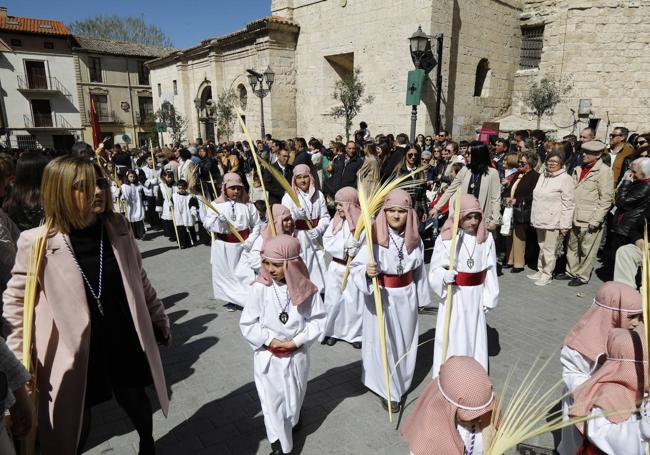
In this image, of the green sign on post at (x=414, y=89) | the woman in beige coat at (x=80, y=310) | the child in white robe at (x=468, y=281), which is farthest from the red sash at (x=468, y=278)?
the green sign on post at (x=414, y=89)

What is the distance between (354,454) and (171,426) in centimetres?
151

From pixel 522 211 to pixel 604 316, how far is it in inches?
187

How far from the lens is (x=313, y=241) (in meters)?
5.74

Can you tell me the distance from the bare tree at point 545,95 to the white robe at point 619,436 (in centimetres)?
1766

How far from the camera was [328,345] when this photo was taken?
4.77m

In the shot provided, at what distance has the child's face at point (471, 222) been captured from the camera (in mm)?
3633

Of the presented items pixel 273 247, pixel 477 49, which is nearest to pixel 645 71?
pixel 477 49

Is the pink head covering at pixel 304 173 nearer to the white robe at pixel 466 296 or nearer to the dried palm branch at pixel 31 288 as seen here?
the white robe at pixel 466 296

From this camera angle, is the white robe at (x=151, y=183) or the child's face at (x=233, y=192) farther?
the white robe at (x=151, y=183)

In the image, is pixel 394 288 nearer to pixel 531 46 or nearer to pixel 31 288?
pixel 31 288

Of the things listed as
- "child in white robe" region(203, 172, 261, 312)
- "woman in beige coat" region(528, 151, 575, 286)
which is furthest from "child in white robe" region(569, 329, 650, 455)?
"woman in beige coat" region(528, 151, 575, 286)

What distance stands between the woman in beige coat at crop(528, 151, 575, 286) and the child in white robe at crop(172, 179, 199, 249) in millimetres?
6384

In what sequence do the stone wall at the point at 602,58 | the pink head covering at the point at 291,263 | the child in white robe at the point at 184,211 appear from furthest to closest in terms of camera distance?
the stone wall at the point at 602,58, the child in white robe at the point at 184,211, the pink head covering at the point at 291,263

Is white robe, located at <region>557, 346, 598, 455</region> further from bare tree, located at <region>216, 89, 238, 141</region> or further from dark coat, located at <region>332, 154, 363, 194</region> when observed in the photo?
bare tree, located at <region>216, 89, 238, 141</region>
